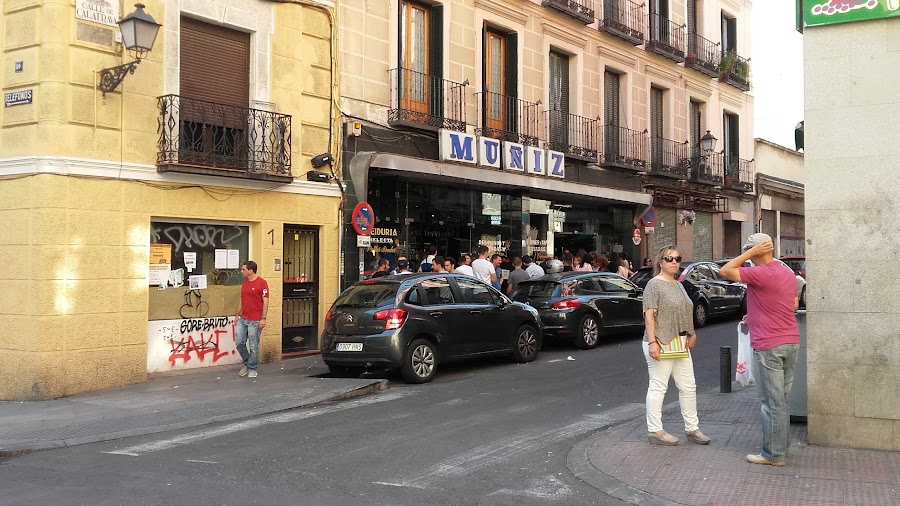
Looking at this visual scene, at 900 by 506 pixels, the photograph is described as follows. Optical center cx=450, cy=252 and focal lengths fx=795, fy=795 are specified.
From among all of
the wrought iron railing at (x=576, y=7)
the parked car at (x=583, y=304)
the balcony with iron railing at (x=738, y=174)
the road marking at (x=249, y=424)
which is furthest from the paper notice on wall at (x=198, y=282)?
the balcony with iron railing at (x=738, y=174)

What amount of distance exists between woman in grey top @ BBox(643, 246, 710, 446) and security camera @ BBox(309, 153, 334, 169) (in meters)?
8.73

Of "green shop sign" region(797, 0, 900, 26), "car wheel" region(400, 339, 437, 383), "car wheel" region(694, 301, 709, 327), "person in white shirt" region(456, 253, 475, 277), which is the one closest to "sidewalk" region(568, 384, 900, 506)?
"green shop sign" region(797, 0, 900, 26)

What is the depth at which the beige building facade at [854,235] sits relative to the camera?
6.91 m

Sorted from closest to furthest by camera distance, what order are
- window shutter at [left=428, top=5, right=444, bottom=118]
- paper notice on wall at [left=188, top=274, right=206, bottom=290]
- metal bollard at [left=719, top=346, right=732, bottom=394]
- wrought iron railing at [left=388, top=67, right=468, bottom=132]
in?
metal bollard at [left=719, top=346, right=732, bottom=394] → paper notice on wall at [left=188, top=274, right=206, bottom=290] → wrought iron railing at [left=388, top=67, right=468, bottom=132] → window shutter at [left=428, top=5, right=444, bottom=118]

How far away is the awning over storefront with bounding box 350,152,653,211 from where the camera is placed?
1555 cm

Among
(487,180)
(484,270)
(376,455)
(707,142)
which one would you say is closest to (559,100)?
(487,180)

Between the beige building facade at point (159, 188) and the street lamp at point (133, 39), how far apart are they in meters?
0.19

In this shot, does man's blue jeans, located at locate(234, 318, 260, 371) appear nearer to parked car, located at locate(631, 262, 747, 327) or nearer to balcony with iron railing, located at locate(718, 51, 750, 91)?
parked car, located at locate(631, 262, 747, 327)

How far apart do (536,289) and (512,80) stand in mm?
6605

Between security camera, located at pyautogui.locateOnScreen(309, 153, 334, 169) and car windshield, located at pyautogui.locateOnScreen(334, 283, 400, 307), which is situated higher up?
security camera, located at pyautogui.locateOnScreen(309, 153, 334, 169)

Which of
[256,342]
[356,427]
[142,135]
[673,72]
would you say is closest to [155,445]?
[356,427]

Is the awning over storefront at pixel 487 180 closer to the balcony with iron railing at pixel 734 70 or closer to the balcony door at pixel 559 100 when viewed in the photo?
the balcony door at pixel 559 100

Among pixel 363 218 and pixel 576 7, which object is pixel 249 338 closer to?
pixel 363 218

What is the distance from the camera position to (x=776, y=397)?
6590mm
